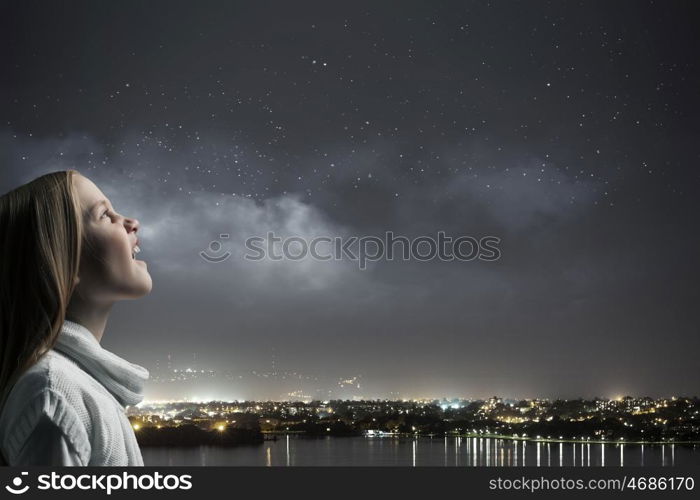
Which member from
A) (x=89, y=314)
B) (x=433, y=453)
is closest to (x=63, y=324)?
(x=89, y=314)

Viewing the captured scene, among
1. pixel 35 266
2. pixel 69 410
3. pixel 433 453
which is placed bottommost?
pixel 433 453

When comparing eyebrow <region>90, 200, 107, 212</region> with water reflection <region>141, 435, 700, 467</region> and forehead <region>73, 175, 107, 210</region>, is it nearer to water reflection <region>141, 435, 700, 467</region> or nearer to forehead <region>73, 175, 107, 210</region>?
forehead <region>73, 175, 107, 210</region>

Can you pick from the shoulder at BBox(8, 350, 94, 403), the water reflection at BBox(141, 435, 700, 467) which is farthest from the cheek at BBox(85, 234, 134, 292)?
the water reflection at BBox(141, 435, 700, 467)

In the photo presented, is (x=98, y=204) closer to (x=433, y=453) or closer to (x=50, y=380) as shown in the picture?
(x=50, y=380)

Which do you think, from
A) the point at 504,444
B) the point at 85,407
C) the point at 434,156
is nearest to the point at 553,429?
the point at 504,444

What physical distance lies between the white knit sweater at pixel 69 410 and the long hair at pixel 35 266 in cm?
2

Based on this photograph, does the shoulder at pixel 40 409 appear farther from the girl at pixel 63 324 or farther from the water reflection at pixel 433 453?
the water reflection at pixel 433 453

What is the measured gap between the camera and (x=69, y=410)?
0.63 metres

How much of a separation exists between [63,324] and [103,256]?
8cm

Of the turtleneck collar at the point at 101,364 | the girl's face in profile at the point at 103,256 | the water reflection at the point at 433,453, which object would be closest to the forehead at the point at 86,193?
the girl's face in profile at the point at 103,256

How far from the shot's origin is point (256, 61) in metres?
6.73

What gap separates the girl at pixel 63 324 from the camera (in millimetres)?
631

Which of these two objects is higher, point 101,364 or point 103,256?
point 103,256

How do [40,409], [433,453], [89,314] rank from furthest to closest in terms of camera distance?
[433,453] < [89,314] < [40,409]
